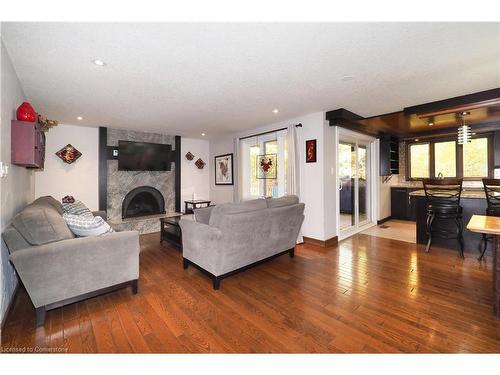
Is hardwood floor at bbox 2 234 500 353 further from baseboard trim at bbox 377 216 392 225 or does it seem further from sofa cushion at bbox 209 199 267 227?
baseboard trim at bbox 377 216 392 225

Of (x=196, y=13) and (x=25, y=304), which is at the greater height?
(x=196, y=13)

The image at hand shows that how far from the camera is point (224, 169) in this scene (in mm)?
6023

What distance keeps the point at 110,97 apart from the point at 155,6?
2036mm

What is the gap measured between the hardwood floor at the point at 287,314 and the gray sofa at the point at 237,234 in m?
0.22

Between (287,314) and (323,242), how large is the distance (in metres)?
2.14

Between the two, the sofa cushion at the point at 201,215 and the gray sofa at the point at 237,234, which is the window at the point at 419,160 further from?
the sofa cushion at the point at 201,215

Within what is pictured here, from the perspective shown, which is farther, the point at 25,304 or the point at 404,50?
the point at 25,304

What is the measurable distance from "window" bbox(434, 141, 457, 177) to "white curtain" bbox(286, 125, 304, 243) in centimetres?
407

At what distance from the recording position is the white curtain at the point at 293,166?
4.12m

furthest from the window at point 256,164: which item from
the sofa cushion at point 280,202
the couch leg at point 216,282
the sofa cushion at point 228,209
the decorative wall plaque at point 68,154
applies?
the decorative wall plaque at point 68,154

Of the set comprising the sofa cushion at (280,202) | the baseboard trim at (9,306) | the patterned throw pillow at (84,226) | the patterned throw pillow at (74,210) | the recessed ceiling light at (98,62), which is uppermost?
the recessed ceiling light at (98,62)
